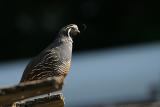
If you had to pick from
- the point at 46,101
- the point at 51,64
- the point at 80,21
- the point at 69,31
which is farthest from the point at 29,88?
the point at 80,21

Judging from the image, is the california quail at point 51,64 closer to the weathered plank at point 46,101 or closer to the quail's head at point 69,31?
the quail's head at point 69,31

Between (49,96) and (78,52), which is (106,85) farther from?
(49,96)

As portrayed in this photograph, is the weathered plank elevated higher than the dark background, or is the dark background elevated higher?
the dark background

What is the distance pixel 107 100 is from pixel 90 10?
2.54 meters

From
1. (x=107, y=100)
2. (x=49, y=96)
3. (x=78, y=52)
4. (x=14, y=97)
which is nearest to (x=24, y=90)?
(x=14, y=97)

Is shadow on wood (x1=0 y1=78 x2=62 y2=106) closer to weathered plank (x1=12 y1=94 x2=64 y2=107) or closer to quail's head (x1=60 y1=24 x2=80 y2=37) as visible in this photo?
weathered plank (x1=12 y1=94 x2=64 y2=107)

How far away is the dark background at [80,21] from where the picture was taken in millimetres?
9516

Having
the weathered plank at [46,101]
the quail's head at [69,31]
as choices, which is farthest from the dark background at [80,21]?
the weathered plank at [46,101]

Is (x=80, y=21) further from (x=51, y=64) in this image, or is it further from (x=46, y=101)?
(x=46, y=101)

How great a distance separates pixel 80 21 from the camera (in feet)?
31.0

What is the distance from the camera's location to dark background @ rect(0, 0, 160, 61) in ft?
31.2

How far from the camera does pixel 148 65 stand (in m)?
7.65

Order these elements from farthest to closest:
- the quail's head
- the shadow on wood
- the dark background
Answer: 1. the dark background
2. the quail's head
3. the shadow on wood

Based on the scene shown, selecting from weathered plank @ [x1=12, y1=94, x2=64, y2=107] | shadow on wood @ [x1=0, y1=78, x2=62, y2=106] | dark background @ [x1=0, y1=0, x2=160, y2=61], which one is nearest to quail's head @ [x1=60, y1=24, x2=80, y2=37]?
weathered plank @ [x1=12, y1=94, x2=64, y2=107]
